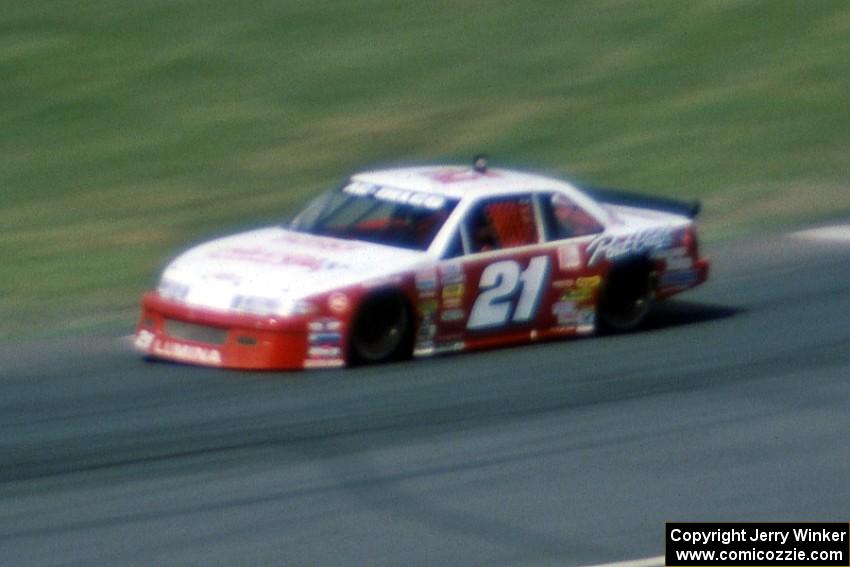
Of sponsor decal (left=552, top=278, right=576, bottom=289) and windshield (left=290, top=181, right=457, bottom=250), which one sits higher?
windshield (left=290, top=181, right=457, bottom=250)

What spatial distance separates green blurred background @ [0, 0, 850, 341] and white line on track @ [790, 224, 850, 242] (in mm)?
425

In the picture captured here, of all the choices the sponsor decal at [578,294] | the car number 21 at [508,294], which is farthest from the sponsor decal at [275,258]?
the sponsor decal at [578,294]

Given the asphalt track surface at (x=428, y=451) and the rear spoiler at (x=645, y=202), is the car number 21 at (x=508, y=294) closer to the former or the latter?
the asphalt track surface at (x=428, y=451)

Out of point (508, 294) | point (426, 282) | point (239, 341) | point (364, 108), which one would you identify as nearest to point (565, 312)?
point (508, 294)

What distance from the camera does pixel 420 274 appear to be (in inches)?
472

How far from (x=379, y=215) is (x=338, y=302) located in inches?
49.9

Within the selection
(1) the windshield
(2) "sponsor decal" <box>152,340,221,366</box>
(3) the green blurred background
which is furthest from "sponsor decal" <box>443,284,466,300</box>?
(3) the green blurred background

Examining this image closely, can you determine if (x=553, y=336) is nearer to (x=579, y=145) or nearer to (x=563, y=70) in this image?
(x=579, y=145)

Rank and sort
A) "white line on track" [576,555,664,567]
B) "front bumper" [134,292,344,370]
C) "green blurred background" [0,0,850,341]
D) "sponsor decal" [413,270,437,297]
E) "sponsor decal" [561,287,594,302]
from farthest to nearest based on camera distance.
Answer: "green blurred background" [0,0,850,341] → "sponsor decal" [561,287,594,302] → "sponsor decal" [413,270,437,297] → "front bumper" [134,292,344,370] → "white line on track" [576,555,664,567]

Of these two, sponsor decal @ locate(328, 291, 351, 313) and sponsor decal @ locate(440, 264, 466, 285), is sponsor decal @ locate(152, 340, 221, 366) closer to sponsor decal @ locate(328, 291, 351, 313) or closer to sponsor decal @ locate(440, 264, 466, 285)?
sponsor decal @ locate(328, 291, 351, 313)

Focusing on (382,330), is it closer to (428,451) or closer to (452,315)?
(452,315)

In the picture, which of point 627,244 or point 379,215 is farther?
point 627,244

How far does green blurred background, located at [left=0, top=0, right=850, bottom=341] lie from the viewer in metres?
18.0

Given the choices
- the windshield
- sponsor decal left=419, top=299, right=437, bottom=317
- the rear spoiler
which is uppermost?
the windshield
